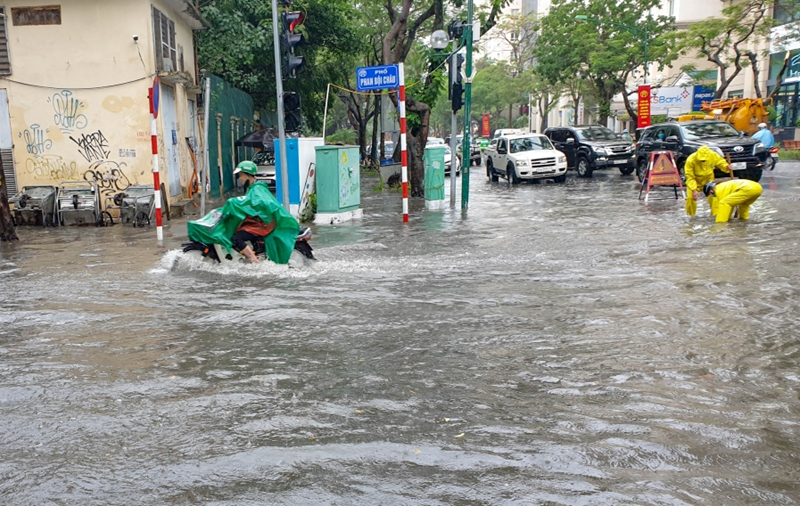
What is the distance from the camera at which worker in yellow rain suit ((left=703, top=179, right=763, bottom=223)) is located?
12.5m

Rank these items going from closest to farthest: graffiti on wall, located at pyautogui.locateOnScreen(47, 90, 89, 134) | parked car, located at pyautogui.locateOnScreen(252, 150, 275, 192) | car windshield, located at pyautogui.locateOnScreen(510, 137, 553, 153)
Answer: graffiti on wall, located at pyautogui.locateOnScreen(47, 90, 89, 134) → parked car, located at pyautogui.locateOnScreen(252, 150, 275, 192) → car windshield, located at pyautogui.locateOnScreen(510, 137, 553, 153)

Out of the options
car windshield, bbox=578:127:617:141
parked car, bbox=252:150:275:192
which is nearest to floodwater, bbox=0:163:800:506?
parked car, bbox=252:150:275:192

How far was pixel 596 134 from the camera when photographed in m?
29.7

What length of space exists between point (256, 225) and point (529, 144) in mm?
19935

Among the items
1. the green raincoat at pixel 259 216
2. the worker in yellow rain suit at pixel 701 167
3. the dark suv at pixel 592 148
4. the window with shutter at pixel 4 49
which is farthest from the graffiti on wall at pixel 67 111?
the dark suv at pixel 592 148

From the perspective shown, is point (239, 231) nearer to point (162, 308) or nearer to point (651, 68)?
point (162, 308)

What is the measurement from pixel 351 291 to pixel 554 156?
19465 mm

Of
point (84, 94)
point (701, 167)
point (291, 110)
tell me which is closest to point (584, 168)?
point (701, 167)

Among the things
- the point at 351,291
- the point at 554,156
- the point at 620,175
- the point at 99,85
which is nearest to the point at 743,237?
the point at 351,291

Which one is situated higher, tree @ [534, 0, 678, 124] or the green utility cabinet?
tree @ [534, 0, 678, 124]

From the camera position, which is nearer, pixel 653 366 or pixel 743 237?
pixel 653 366

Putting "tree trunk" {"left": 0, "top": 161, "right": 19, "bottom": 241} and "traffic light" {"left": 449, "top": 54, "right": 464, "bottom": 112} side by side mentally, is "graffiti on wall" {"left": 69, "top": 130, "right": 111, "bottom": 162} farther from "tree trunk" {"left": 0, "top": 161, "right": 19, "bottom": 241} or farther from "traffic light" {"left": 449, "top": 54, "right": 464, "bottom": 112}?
"traffic light" {"left": 449, "top": 54, "right": 464, "bottom": 112}

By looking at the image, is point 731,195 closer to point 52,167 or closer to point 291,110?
point 291,110

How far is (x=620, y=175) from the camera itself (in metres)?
29.2
